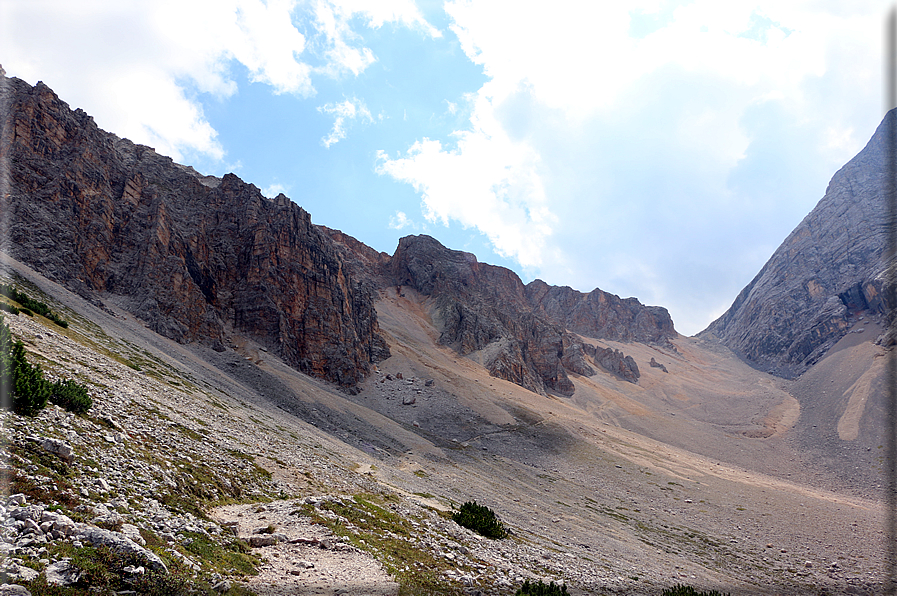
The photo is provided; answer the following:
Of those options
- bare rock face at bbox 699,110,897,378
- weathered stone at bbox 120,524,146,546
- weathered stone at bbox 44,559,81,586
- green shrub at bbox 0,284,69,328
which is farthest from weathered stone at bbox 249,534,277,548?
bare rock face at bbox 699,110,897,378

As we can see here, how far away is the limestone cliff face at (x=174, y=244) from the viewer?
64875 millimetres

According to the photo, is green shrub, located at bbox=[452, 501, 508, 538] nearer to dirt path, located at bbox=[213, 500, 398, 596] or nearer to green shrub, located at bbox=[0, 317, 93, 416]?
dirt path, located at bbox=[213, 500, 398, 596]

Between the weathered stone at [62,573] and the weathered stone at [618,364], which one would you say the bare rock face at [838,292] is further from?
the weathered stone at [62,573]

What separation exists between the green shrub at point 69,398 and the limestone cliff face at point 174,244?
5844 cm

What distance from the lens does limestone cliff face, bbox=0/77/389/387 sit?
213 ft

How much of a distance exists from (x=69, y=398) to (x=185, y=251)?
7875cm

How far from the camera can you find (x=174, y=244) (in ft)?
260

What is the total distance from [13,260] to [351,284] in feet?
219

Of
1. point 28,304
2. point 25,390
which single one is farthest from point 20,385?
point 28,304

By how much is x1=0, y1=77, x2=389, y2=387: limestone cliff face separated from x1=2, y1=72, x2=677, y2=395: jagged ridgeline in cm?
21

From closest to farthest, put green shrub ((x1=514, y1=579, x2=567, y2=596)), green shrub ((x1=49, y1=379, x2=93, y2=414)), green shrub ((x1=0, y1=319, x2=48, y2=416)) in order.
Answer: green shrub ((x1=0, y1=319, x2=48, y2=416)) < green shrub ((x1=514, y1=579, x2=567, y2=596)) < green shrub ((x1=49, y1=379, x2=93, y2=414))

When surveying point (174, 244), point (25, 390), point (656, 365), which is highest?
point (656, 365)

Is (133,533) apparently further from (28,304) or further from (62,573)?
(28,304)

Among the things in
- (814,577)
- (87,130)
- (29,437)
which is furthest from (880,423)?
(87,130)
